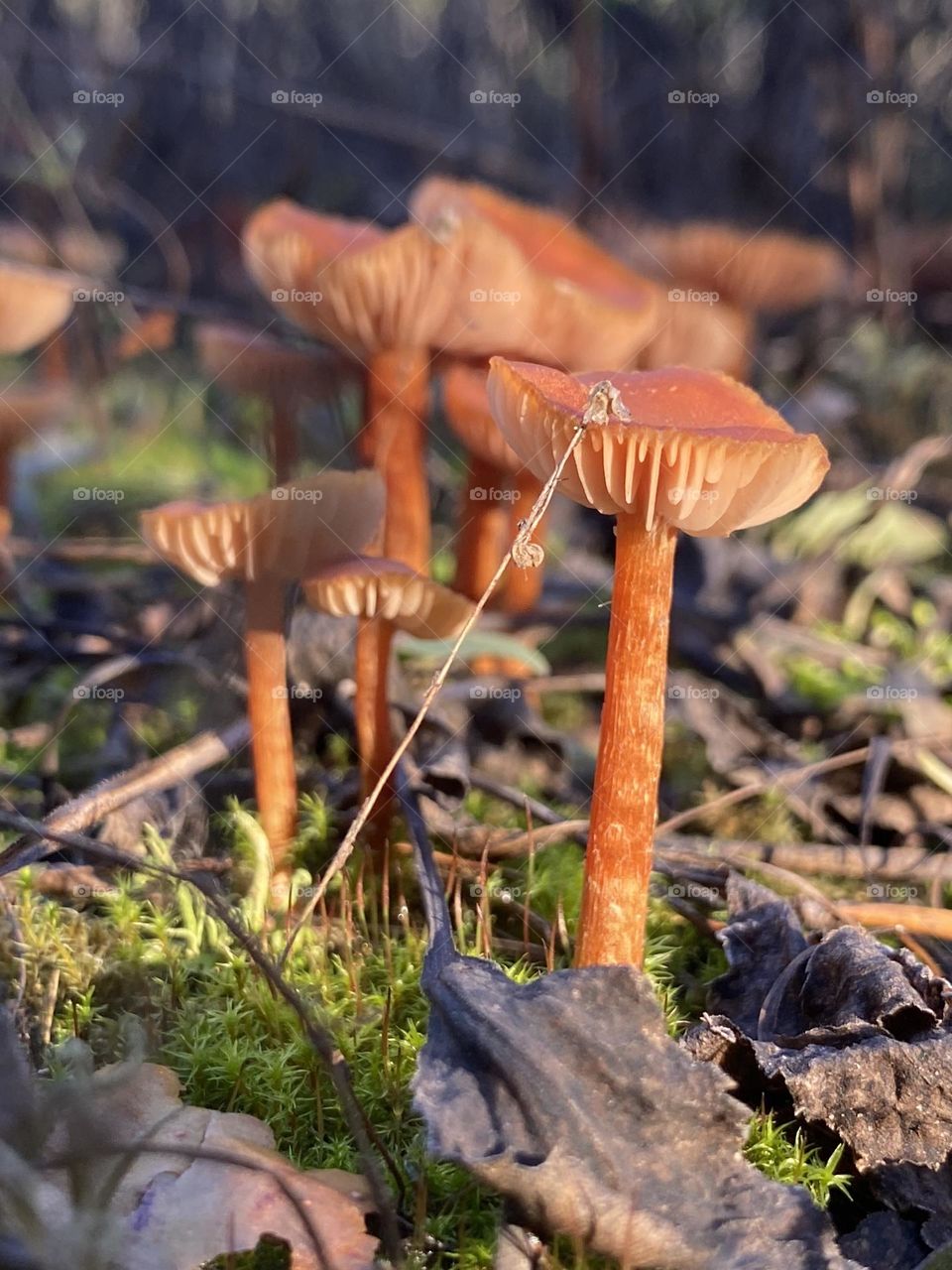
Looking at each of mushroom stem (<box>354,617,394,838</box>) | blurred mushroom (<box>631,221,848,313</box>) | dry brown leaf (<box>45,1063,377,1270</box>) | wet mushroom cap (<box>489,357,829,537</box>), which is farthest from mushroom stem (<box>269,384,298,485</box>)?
dry brown leaf (<box>45,1063,377,1270</box>)

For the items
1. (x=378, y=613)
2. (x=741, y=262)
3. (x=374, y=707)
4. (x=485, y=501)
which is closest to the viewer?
(x=378, y=613)

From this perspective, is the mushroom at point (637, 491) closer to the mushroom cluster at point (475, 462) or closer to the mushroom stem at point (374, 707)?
the mushroom cluster at point (475, 462)

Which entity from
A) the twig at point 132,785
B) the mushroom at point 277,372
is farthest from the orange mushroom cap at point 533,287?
the twig at point 132,785

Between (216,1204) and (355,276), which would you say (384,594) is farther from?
(355,276)

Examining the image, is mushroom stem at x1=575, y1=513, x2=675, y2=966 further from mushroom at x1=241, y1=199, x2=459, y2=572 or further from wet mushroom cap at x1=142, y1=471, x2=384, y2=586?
mushroom at x1=241, y1=199, x2=459, y2=572

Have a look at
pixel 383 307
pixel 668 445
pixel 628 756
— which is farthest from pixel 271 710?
pixel 383 307

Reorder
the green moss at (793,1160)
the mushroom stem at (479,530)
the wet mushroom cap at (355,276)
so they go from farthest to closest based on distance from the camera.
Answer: the mushroom stem at (479,530), the wet mushroom cap at (355,276), the green moss at (793,1160)
